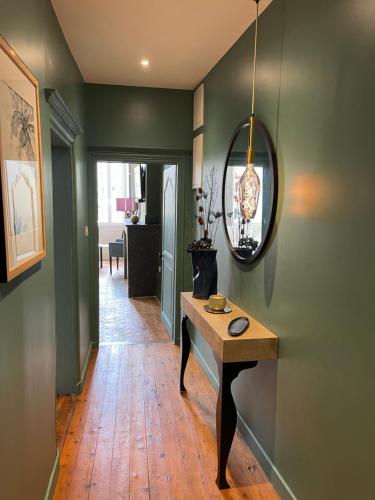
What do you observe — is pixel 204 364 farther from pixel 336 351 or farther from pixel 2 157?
pixel 2 157

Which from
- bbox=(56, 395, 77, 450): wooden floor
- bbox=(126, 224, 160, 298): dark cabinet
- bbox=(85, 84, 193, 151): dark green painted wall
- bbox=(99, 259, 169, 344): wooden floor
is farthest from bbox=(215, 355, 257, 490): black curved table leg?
bbox=(126, 224, 160, 298): dark cabinet

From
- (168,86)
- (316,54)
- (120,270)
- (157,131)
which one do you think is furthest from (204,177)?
(120,270)

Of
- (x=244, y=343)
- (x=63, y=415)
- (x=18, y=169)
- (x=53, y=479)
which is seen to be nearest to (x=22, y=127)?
(x=18, y=169)

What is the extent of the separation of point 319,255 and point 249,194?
0.48 metres

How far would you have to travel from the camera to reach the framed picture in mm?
1152

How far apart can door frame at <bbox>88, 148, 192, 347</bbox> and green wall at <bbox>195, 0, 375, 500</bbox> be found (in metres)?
1.73

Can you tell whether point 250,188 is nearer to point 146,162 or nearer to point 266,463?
point 266,463

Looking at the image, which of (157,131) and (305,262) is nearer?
(305,262)

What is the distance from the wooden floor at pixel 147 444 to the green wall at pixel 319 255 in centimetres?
35

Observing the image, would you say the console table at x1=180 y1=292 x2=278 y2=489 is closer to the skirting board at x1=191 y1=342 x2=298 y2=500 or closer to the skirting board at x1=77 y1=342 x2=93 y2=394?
the skirting board at x1=191 y1=342 x2=298 y2=500

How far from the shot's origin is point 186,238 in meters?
3.91

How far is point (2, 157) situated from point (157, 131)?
2718 millimetres

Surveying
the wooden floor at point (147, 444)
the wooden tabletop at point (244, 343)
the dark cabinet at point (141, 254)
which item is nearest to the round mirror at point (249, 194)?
the wooden tabletop at point (244, 343)

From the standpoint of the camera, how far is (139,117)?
142 inches
